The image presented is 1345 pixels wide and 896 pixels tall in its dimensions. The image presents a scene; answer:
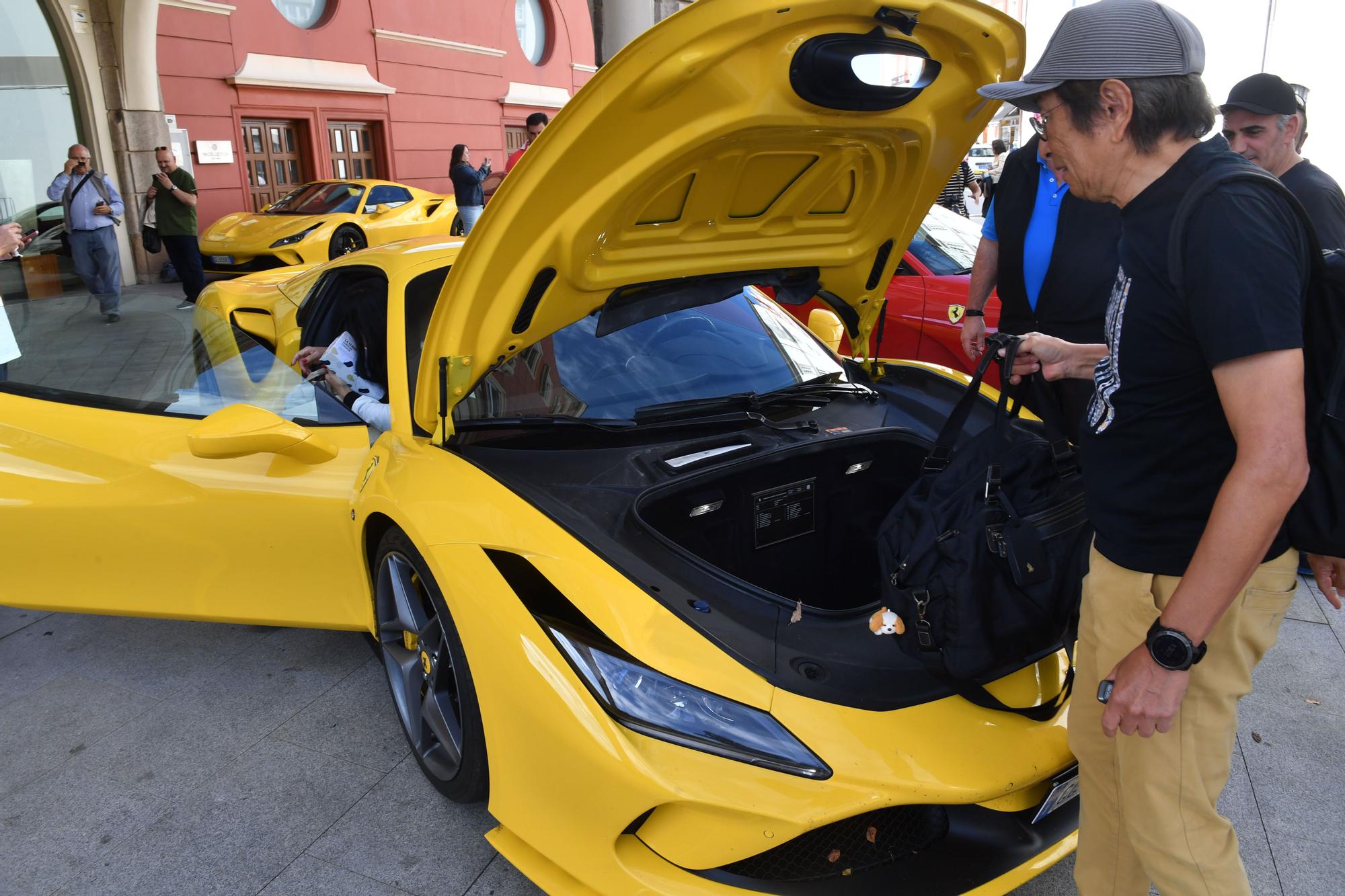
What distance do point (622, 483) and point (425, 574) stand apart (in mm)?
518

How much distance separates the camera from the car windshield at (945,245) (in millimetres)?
5219

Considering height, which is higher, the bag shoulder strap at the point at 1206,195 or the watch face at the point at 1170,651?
the bag shoulder strap at the point at 1206,195

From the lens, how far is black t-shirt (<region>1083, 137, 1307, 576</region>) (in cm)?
121

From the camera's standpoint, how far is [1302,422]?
1215mm

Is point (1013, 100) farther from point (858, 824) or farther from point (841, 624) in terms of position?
point (858, 824)

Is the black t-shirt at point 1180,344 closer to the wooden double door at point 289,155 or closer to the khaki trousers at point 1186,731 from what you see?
the khaki trousers at point 1186,731

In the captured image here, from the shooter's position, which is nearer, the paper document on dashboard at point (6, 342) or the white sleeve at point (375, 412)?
the white sleeve at point (375, 412)

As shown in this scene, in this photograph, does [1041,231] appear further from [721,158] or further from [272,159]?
[272,159]

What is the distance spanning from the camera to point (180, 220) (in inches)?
378

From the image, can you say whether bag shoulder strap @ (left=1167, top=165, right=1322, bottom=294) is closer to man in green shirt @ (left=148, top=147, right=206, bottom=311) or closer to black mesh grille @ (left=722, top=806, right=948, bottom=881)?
black mesh grille @ (left=722, top=806, right=948, bottom=881)

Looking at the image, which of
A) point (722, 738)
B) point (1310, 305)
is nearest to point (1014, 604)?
point (722, 738)

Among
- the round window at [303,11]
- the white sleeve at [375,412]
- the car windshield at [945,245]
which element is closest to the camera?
the white sleeve at [375,412]

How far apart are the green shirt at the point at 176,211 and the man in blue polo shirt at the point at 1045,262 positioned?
8905mm

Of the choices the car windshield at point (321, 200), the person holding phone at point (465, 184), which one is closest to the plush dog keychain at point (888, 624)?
the person holding phone at point (465, 184)
